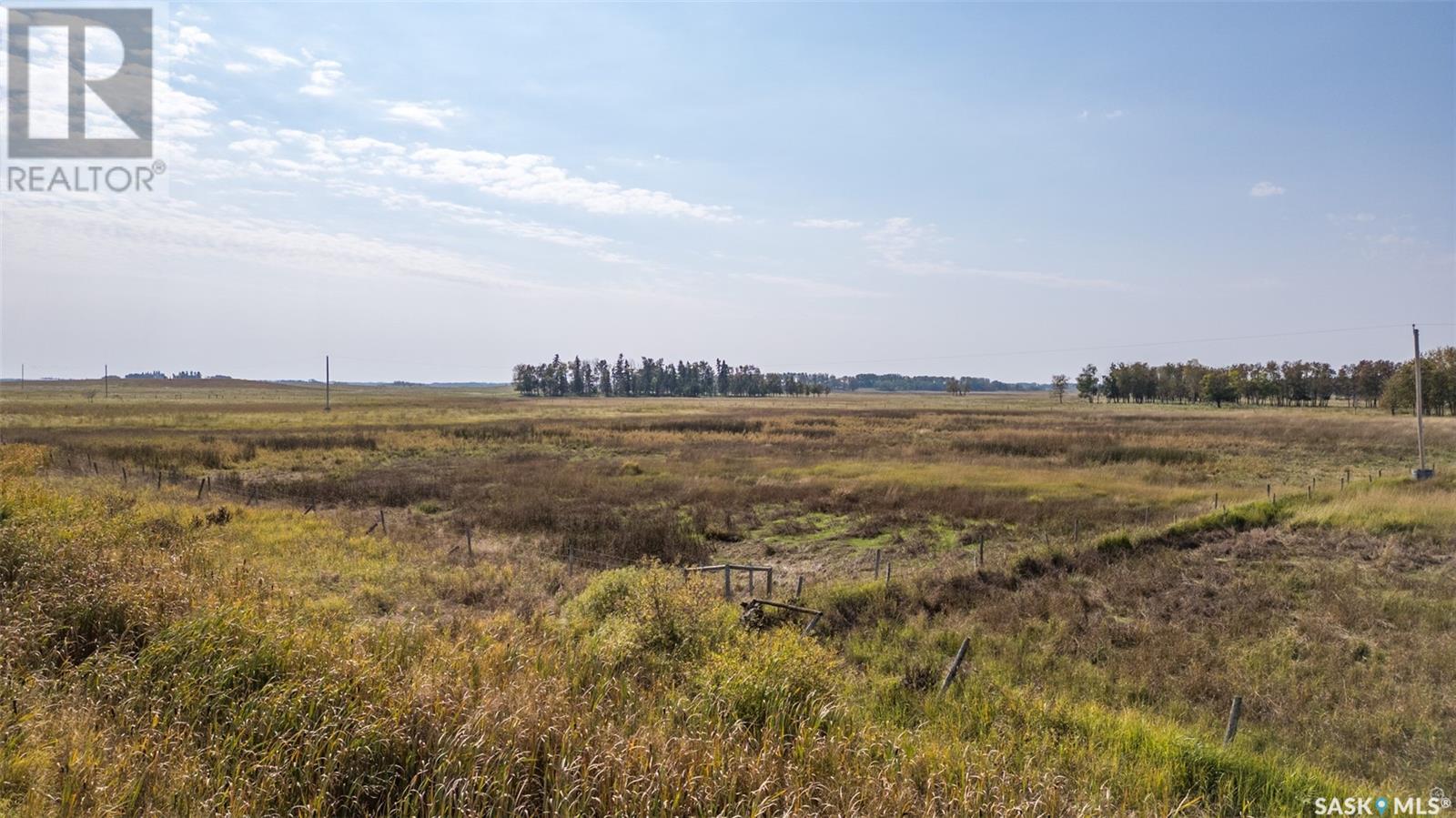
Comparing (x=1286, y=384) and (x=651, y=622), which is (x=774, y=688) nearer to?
(x=651, y=622)

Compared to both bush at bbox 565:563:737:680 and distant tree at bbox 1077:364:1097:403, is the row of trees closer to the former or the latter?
distant tree at bbox 1077:364:1097:403

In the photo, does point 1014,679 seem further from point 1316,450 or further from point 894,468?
point 1316,450

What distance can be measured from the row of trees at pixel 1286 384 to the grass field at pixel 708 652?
342 ft

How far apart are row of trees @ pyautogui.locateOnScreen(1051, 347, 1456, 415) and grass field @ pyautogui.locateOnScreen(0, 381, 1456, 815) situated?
342 ft

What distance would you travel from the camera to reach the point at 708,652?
32.7ft

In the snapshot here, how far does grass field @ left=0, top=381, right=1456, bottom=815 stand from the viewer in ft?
20.0

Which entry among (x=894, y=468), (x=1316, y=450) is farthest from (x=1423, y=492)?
(x=1316, y=450)

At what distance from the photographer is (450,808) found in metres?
5.79

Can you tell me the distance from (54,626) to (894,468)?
37.0 m

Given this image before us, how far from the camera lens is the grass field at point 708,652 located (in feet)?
20.0

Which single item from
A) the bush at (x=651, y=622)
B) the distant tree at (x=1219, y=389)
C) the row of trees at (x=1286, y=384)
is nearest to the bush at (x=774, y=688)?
the bush at (x=651, y=622)

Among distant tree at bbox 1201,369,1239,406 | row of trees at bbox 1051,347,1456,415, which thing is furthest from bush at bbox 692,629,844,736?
distant tree at bbox 1201,369,1239,406

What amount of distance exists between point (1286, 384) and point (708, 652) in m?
187

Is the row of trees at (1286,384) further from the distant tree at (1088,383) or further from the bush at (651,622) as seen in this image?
the bush at (651,622)
